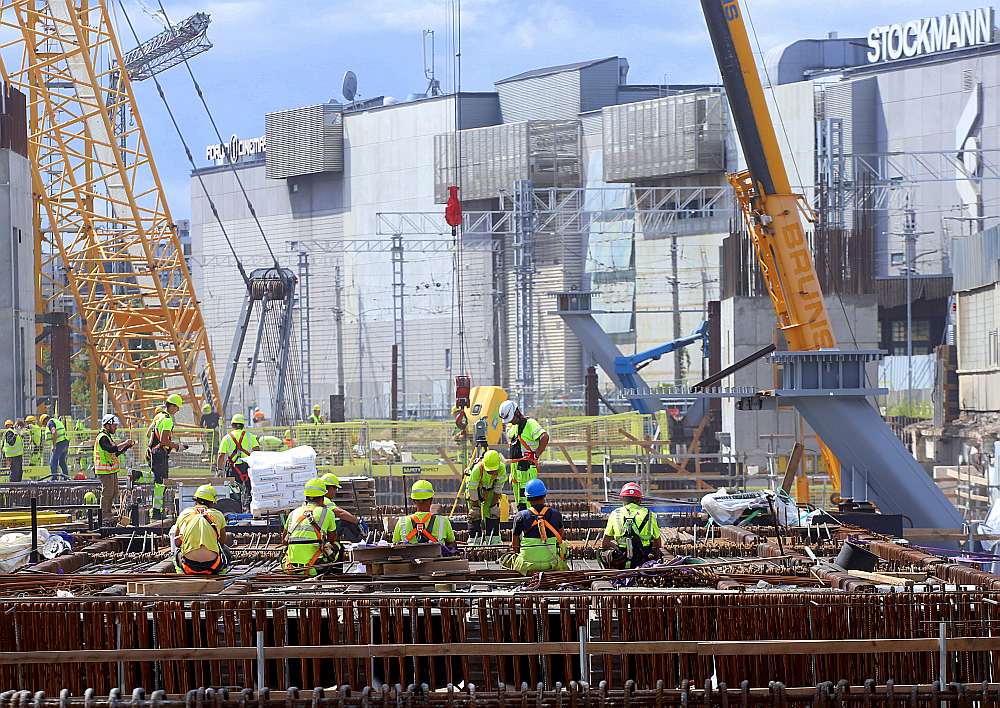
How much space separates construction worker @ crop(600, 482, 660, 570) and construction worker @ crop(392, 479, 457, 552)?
1554 millimetres

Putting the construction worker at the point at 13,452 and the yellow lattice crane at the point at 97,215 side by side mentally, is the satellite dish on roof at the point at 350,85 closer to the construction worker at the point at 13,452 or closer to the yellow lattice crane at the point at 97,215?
the yellow lattice crane at the point at 97,215

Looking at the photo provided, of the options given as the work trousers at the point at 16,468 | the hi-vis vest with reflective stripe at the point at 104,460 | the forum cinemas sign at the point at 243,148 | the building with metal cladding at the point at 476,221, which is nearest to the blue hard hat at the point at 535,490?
the hi-vis vest with reflective stripe at the point at 104,460

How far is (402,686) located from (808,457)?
2385cm

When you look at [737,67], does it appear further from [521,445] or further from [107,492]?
[107,492]

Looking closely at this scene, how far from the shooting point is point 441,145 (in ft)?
234

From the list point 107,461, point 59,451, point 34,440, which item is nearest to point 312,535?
point 107,461

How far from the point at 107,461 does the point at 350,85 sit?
60.7 m

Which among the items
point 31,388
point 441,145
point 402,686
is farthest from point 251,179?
point 402,686

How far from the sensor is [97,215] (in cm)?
4834

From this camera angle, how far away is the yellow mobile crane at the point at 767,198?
2272 cm

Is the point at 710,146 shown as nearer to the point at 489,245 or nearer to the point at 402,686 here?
the point at 489,245

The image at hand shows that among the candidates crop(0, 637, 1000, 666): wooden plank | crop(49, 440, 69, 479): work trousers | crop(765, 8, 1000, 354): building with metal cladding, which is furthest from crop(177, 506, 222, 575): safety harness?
crop(765, 8, 1000, 354): building with metal cladding

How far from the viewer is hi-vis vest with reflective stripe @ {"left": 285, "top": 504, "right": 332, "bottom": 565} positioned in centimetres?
1415

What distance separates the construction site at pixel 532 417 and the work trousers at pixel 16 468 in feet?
0.45
